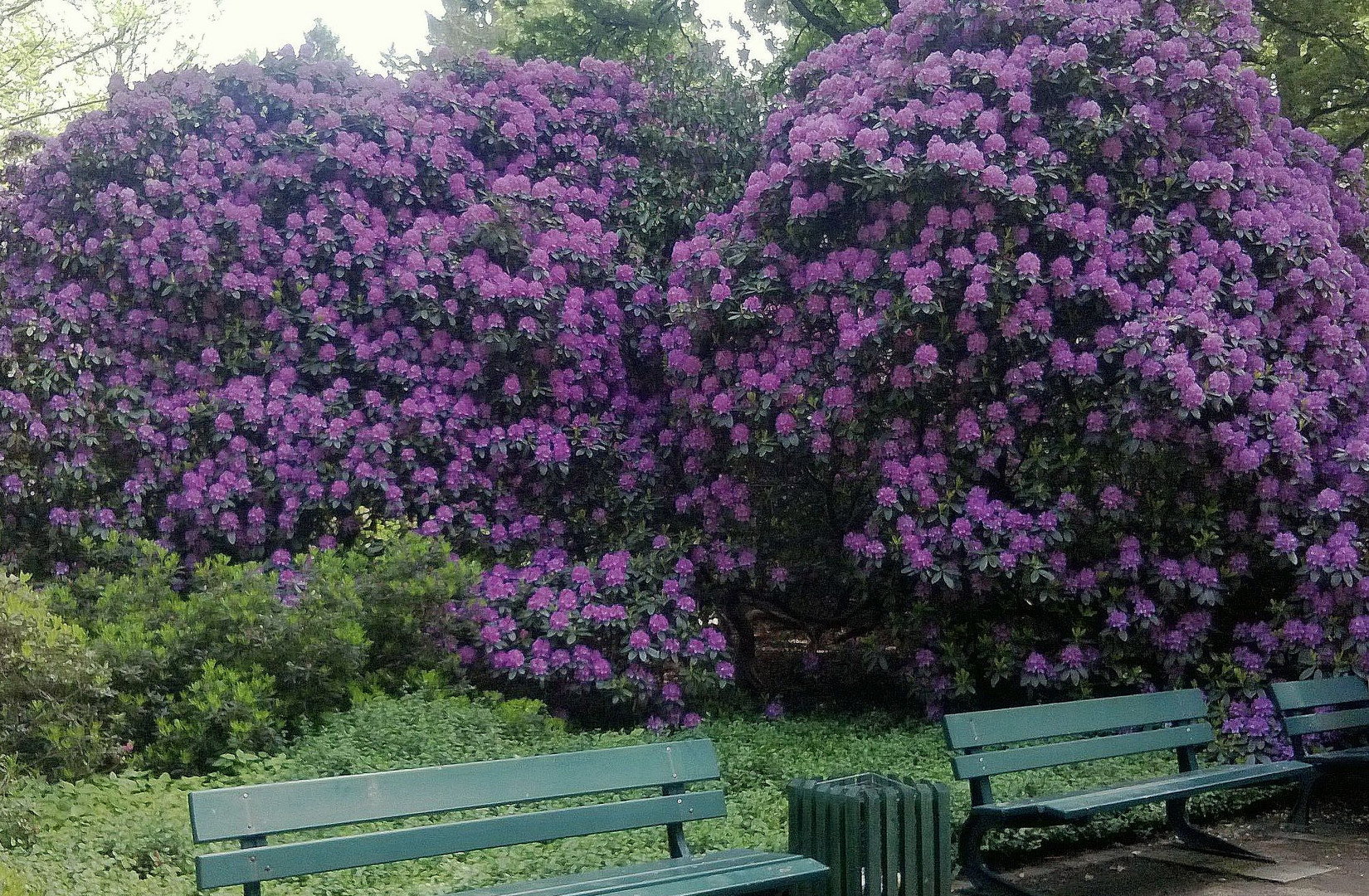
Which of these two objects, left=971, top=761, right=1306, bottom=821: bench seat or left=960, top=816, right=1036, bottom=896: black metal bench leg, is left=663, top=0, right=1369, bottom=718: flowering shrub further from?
left=960, top=816, right=1036, bottom=896: black metal bench leg

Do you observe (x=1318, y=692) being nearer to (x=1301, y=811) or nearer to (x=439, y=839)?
(x=1301, y=811)

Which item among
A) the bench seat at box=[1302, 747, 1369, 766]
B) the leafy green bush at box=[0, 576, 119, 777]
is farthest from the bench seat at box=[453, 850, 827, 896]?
the bench seat at box=[1302, 747, 1369, 766]

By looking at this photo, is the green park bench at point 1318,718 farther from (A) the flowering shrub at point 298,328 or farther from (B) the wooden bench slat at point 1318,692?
(A) the flowering shrub at point 298,328

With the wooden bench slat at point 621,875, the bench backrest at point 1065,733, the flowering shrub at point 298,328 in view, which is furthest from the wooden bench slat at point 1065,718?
the flowering shrub at point 298,328

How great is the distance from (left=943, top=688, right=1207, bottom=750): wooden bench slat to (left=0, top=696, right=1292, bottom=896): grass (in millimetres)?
486

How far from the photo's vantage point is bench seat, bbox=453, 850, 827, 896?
3023 millimetres

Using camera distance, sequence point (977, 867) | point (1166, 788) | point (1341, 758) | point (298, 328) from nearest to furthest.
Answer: point (977, 867) → point (1166, 788) → point (1341, 758) → point (298, 328)

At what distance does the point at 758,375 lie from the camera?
6.40 m

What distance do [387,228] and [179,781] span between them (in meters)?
3.61

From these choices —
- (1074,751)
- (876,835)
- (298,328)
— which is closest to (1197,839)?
(1074,751)

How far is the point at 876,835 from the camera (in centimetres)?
329

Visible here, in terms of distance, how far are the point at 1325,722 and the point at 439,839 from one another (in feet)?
13.3

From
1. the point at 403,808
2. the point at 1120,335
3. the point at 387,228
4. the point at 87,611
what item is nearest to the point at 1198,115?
the point at 1120,335

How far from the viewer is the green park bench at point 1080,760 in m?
3.96
